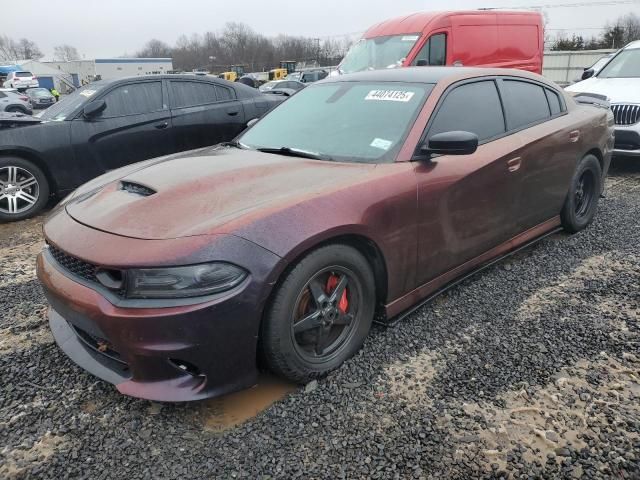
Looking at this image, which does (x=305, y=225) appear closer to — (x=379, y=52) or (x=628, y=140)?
(x=628, y=140)

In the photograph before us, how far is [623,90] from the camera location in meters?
7.14

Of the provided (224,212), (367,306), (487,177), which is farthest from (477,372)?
(224,212)

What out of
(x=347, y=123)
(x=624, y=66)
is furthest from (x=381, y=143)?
(x=624, y=66)

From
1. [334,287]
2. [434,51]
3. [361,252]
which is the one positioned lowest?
[334,287]

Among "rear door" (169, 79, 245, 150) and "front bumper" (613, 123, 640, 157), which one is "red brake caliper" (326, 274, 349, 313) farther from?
"front bumper" (613, 123, 640, 157)

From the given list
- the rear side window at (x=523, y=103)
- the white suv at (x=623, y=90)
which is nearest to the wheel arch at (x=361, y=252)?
the rear side window at (x=523, y=103)

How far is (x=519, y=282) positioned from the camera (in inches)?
142

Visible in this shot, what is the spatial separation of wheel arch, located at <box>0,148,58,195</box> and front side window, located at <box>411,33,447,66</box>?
5.95 metres

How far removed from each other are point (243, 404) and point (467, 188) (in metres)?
1.81

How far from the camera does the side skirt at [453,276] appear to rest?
2.83 meters

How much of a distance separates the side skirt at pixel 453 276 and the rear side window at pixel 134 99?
4527 mm

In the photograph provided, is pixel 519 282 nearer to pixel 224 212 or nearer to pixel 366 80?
pixel 366 80

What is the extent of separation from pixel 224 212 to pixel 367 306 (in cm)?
95

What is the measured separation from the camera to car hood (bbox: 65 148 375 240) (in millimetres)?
2201
